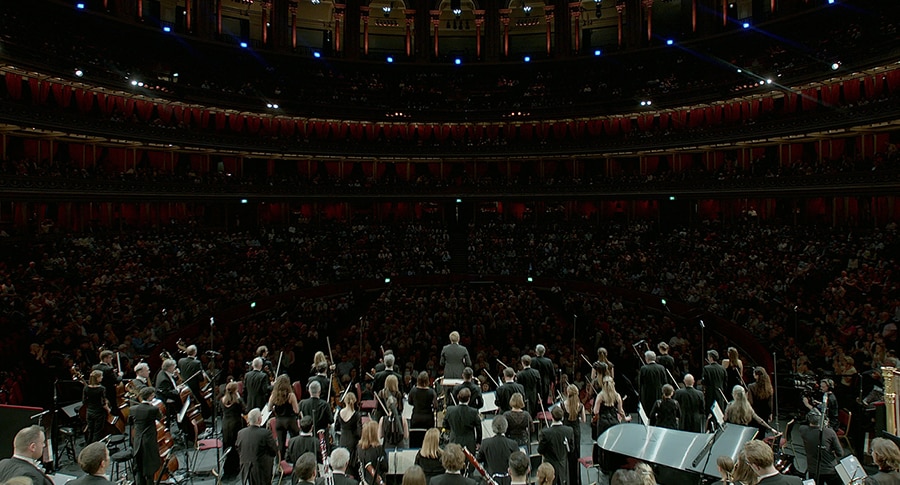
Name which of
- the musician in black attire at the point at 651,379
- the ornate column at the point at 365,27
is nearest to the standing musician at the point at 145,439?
the musician in black attire at the point at 651,379

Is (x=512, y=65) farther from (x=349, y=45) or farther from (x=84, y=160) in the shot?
(x=84, y=160)

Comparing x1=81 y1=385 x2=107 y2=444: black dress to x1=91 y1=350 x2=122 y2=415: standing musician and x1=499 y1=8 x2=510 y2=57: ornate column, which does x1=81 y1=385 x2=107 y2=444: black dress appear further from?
x1=499 y1=8 x2=510 y2=57: ornate column

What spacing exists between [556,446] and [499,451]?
35.9 inches

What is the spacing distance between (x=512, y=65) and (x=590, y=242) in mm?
15977

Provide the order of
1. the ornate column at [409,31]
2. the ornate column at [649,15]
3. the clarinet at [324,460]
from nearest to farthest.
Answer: the clarinet at [324,460] → the ornate column at [649,15] → the ornate column at [409,31]

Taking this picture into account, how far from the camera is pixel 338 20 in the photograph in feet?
139

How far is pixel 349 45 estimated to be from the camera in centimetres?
4222

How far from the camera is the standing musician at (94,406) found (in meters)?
10.5

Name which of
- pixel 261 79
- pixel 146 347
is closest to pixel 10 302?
pixel 146 347

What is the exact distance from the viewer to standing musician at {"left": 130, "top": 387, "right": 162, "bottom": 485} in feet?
28.7

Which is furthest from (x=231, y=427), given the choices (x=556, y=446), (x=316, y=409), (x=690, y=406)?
(x=690, y=406)

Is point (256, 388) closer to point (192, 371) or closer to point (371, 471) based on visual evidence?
point (192, 371)

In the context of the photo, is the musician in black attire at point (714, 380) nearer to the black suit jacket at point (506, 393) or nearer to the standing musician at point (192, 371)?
the black suit jacket at point (506, 393)

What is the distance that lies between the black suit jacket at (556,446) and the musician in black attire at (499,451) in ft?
1.81
